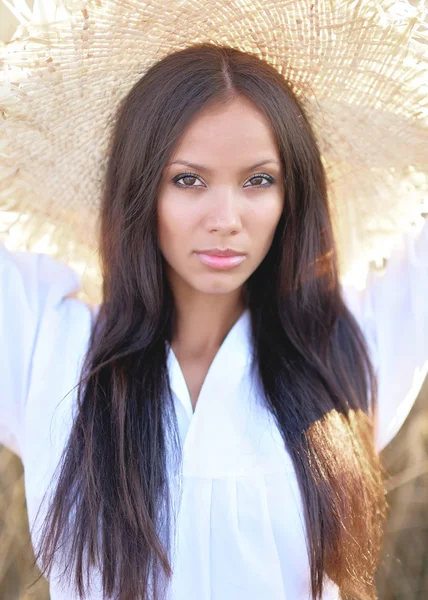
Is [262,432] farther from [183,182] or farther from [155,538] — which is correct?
[183,182]

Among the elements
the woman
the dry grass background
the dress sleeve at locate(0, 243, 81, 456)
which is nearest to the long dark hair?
the woman

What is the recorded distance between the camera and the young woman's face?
1.33 m

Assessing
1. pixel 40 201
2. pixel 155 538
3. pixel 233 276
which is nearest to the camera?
pixel 155 538

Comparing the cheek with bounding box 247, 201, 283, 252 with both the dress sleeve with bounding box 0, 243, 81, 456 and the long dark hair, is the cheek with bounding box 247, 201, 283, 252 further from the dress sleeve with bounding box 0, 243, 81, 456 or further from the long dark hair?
the dress sleeve with bounding box 0, 243, 81, 456

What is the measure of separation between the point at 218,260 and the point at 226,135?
25cm

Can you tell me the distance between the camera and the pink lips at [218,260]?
1387mm

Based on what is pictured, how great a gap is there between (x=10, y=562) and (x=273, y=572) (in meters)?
1.19

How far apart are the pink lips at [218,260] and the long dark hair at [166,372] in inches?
5.6

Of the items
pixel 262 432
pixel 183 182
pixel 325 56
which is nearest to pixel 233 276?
pixel 183 182

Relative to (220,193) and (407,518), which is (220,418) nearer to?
(220,193)

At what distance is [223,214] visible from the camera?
4.33ft

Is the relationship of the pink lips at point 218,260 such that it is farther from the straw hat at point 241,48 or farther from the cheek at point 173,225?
the straw hat at point 241,48

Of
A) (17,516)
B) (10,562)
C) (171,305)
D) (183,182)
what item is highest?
(183,182)

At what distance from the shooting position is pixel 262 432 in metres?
1.45
